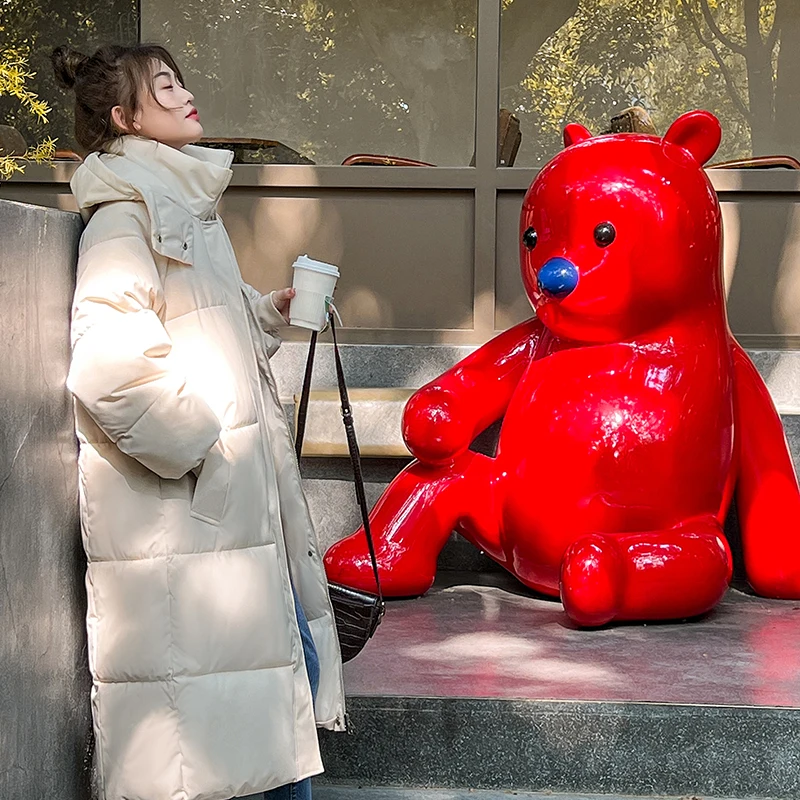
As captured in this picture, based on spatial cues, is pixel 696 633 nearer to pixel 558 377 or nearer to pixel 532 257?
pixel 558 377

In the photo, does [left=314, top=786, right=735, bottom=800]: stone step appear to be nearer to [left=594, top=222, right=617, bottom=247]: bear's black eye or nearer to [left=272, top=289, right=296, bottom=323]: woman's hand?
[left=272, top=289, right=296, bottom=323]: woman's hand

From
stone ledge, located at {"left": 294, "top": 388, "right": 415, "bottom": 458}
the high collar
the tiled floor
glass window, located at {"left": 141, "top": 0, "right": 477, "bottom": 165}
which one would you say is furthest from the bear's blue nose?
glass window, located at {"left": 141, "top": 0, "right": 477, "bottom": 165}

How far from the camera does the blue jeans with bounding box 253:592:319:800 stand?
8.61ft

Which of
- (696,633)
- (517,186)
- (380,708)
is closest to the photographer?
(380,708)

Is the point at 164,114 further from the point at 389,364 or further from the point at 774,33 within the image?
the point at 774,33

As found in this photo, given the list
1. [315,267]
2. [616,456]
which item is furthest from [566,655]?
[315,267]

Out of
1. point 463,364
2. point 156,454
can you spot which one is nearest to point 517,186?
point 463,364

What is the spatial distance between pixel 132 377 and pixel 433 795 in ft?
4.92

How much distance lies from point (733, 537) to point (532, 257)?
4.47ft

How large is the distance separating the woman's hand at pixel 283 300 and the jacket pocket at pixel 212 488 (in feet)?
1.68

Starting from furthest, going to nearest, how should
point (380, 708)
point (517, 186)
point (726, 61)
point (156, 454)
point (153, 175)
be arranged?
point (726, 61) < point (517, 186) < point (380, 708) < point (153, 175) < point (156, 454)

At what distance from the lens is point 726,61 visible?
8.08 meters

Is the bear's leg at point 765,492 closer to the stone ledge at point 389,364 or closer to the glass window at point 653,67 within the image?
the stone ledge at point 389,364

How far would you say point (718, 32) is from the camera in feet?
Answer: 26.5
